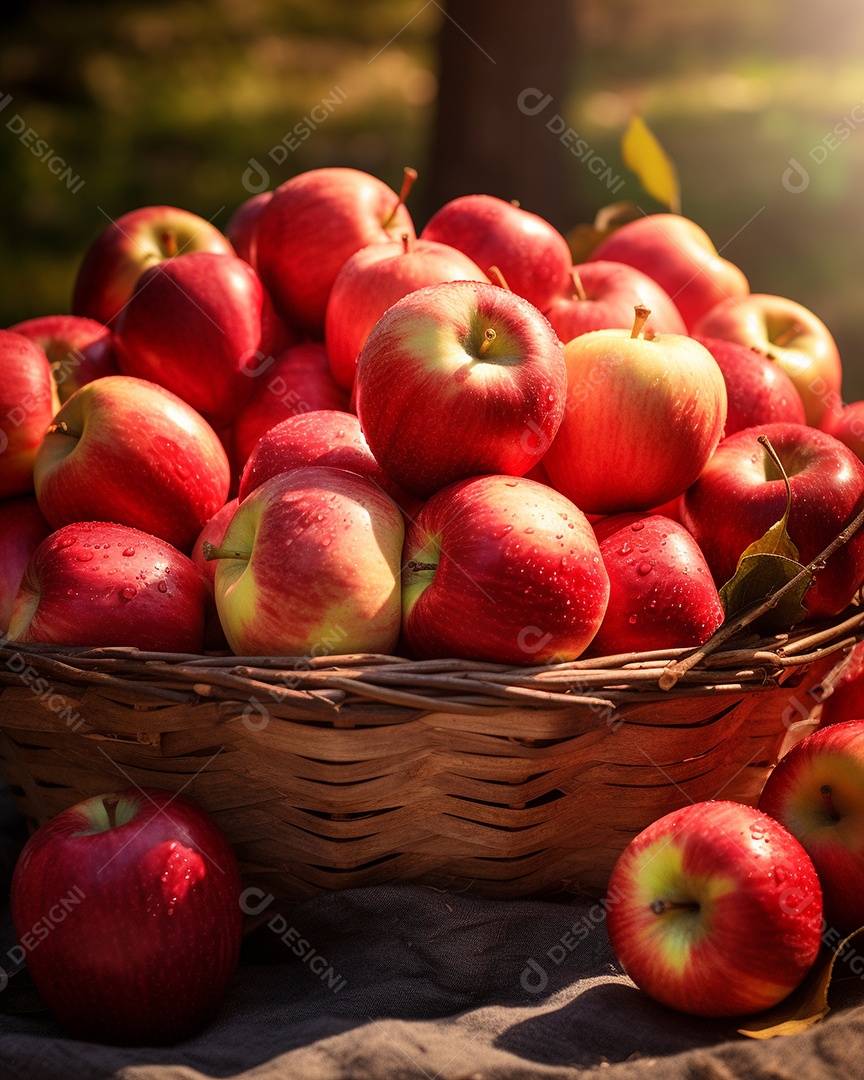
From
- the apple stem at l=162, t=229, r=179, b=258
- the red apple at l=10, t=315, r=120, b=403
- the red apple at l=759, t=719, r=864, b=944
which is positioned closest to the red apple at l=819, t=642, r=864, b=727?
the red apple at l=759, t=719, r=864, b=944

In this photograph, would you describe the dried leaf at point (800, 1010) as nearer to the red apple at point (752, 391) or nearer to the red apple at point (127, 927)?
the red apple at point (127, 927)

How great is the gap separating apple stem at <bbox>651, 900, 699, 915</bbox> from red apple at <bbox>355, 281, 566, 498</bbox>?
0.59m

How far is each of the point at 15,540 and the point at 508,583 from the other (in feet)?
2.72

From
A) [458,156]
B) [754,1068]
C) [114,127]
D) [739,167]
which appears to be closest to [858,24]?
[739,167]

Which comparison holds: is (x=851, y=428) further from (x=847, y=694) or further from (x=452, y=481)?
(x=452, y=481)

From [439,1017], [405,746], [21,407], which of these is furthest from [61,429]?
[439,1017]

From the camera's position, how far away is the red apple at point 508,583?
50.2 inches

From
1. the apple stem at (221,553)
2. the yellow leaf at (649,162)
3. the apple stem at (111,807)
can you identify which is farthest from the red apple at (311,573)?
the yellow leaf at (649,162)

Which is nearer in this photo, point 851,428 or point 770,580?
point 770,580

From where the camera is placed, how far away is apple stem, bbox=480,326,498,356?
141 centimetres

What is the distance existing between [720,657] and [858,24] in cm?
1096

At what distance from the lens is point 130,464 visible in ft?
5.13

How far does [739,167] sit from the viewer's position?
7.19 metres

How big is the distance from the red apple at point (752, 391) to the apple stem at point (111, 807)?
1.13m
